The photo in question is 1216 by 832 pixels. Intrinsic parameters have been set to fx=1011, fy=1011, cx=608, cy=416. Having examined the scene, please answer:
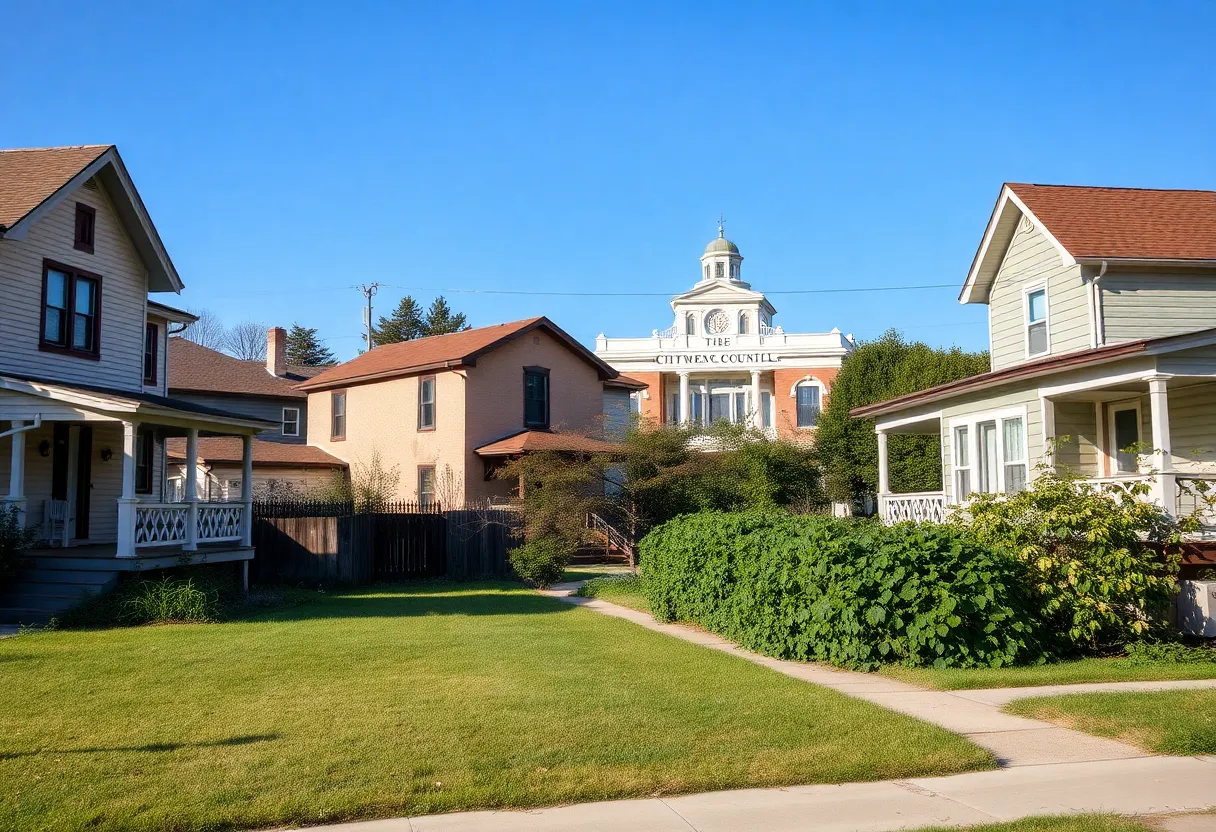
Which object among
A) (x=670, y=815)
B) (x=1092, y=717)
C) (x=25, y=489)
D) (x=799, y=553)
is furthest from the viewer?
(x=25, y=489)

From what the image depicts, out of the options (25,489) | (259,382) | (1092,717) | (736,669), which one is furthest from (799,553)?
(259,382)

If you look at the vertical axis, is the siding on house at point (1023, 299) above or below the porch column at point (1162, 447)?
above

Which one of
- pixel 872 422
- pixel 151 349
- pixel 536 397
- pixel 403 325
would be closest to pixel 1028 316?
pixel 872 422

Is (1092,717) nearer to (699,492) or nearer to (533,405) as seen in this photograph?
(699,492)

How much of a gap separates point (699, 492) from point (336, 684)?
1783 centimetres

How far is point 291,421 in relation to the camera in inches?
1526

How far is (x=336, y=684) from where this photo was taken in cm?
991

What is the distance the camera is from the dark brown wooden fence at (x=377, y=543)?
73.9ft

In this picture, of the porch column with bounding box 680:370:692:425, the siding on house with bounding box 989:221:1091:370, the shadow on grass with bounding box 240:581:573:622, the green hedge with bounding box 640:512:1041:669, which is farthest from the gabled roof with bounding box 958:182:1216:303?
the porch column with bounding box 680:370:692:425

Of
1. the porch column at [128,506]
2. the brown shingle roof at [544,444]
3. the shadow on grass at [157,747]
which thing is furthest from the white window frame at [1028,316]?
the shadow on grass at [157,747]

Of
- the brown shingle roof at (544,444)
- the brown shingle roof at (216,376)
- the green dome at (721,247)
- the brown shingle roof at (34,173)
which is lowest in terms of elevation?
the brown shingle roof at (544,444)

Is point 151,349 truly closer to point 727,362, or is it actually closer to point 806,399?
point 727,362

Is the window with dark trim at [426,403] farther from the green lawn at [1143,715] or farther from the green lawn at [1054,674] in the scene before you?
the green lawn at [1143,715]

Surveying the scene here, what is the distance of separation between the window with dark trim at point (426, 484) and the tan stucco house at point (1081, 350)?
14.4m
